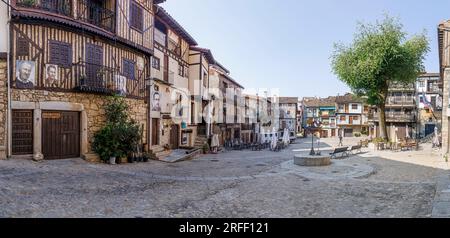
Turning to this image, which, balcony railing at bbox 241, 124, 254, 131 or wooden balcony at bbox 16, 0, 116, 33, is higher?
wooden balcony at bbox 16, 0, 116, 33

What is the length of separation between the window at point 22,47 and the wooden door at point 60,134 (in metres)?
2.59

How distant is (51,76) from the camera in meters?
12.8

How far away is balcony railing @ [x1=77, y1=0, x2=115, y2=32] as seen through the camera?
14242 millimetres

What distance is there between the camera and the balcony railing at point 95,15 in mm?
14242

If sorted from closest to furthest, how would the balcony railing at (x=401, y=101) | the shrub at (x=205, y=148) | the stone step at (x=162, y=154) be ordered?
the stone step at (x=162, y=154)
the shrub at (x=205, y=148)
the balcony railing at (x=401, y=101)

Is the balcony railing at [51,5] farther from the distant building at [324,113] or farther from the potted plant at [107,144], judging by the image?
the distant building at [324,113]

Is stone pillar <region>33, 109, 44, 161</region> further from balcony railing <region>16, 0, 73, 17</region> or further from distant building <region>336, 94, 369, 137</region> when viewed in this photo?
distant building <region>336, 94, 369, 137</region>

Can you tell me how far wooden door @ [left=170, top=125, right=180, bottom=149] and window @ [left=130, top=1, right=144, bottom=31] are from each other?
318 inches

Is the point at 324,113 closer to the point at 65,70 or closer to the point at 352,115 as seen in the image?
the point at 352,115

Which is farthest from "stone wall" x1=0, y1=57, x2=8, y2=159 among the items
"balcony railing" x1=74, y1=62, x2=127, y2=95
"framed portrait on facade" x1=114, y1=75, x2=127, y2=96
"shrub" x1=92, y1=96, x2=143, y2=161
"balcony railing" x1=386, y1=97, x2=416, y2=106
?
"balcony railing" x1=386, y1=97, x2=416, y2=106

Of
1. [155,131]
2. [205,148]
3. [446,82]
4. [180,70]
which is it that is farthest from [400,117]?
[155,131]

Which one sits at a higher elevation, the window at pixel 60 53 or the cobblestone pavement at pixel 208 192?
the window at pixel 60 53

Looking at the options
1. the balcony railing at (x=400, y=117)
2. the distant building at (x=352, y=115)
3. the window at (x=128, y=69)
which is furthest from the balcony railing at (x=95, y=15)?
the distant building at (x=352, y=115)
